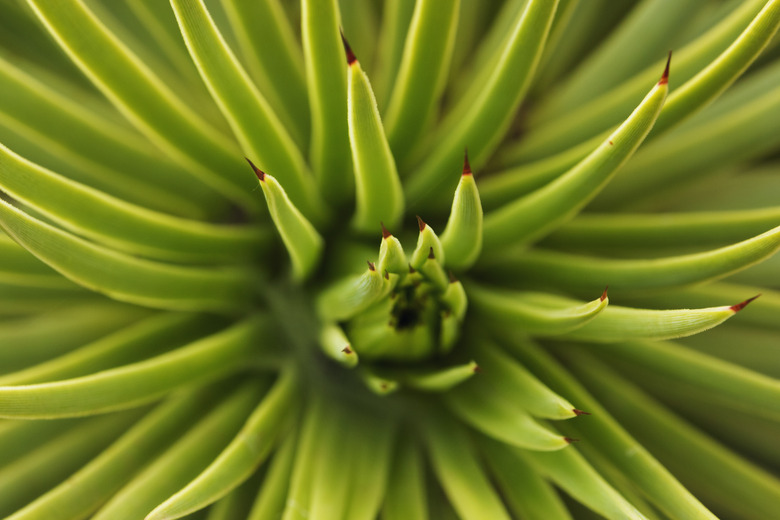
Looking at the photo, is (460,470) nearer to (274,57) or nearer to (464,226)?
(464,226)

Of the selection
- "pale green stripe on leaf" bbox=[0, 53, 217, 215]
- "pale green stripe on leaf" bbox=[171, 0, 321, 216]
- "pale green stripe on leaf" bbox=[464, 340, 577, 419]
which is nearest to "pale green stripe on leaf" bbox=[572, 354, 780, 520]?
"pale green stripe on leaf" bbox=[464, 340, 577, 419]

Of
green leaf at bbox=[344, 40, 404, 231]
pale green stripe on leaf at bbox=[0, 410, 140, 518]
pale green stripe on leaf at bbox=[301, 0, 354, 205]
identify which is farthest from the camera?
pale green stripe on leaf at bbox=[0, 410, 140, 518]

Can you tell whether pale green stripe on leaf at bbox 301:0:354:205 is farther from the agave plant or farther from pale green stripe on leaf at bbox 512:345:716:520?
pale green stripe on leaf at bbox 512:345:716:520

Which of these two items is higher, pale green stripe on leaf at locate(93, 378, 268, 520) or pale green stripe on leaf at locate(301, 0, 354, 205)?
pale green stripe on leaf at locate(301, 0, 354, 205)

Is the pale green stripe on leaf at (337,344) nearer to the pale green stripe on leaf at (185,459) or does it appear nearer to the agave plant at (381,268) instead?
the agave plant at (381,268)

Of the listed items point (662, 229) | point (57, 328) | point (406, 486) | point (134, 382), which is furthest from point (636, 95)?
point (57, 328)

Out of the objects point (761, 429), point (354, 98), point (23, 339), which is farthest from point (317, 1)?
point (761, 429)

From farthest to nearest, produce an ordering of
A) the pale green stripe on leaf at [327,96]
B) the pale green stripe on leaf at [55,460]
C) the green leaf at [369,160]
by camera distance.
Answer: the pale green stripe on leaf at [55,460] < the pale green stripe on leaf at [327,96] < the green leaf at [369,160]

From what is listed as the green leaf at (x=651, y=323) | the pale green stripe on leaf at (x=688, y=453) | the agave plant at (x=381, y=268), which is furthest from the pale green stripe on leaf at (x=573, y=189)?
the pale green stripe on leaf at (x=688, y=453)
